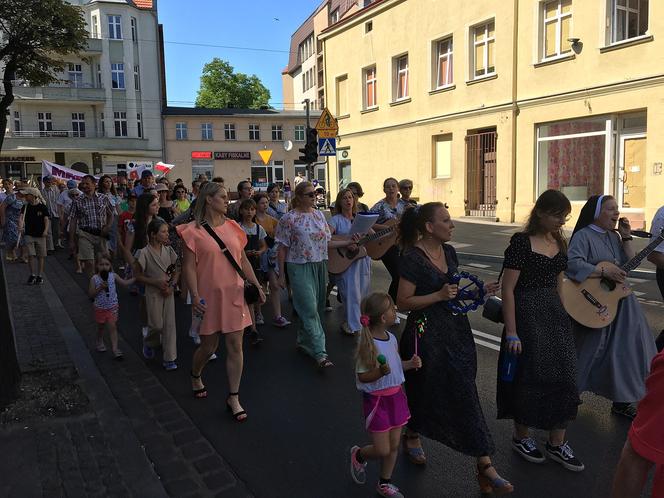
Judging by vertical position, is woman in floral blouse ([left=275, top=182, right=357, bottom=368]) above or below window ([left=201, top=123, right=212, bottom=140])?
below

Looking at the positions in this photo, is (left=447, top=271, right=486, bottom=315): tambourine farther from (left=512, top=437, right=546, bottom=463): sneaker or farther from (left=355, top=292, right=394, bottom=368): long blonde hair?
(left=512, top=437, right=546, bottom=463): sneaker

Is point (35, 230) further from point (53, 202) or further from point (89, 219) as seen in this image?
point (53, 202)

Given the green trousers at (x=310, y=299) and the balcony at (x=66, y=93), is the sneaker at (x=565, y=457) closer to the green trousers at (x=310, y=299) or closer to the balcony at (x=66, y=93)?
the green trousers at (x=310, y=299)


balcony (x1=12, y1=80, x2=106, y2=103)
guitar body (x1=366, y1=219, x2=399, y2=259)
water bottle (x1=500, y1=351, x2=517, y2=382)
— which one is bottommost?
water bottle (x1=500, y1=351, x2=517, y2=382)

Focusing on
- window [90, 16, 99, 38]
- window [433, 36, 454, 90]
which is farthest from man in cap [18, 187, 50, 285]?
window [90, 16, 99, 38]

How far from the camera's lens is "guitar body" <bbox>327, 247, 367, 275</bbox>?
636 centimetres

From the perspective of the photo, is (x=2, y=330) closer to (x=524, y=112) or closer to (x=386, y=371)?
(x=386, y=371)

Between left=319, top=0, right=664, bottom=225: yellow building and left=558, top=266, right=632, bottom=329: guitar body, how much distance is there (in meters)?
11.8

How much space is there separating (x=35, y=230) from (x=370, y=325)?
9.02 m

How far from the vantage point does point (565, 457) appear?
11.6 feet

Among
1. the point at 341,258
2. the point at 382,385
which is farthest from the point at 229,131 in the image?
the point at 382,385

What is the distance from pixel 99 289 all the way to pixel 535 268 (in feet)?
14.6

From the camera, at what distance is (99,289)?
595 centimetres

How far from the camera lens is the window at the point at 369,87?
1001 inches
